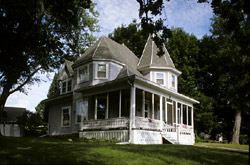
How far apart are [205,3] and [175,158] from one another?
5.38m

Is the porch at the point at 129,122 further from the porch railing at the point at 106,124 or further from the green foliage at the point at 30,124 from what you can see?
the green foliage at the point at 30,124

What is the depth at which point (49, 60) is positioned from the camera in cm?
2667

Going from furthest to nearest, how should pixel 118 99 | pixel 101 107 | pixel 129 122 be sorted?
pixel 118 99
pixel 101 107
pixel 129 122

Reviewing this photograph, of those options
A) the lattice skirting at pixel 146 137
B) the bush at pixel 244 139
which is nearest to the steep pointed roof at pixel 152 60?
the lattice skirting at pixel 146 137


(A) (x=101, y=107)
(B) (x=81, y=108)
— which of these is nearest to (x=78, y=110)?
(B) (x=81, y=108)

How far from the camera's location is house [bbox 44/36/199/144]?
625 inches

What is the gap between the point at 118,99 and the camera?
65.0ft

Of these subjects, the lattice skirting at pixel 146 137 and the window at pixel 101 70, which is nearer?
the lattice skirting at pixel 146 137

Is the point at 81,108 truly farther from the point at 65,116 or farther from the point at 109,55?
the point at 109,55

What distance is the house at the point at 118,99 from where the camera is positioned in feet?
52.1

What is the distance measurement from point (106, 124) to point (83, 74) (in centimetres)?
620

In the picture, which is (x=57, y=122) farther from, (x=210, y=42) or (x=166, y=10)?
(x=210, y=42)

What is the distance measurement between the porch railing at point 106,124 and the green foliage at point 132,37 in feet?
58.0

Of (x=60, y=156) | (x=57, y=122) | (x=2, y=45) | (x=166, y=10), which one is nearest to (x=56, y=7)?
(x=2, y=45)
